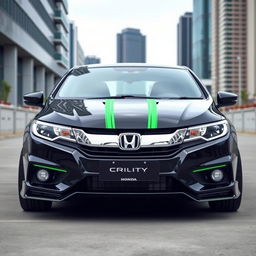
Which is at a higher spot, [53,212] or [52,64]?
[52,64]

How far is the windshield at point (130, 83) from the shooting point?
20.3 feet

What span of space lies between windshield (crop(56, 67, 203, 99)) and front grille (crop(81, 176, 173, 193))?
4.26ft

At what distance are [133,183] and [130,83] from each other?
1864mm

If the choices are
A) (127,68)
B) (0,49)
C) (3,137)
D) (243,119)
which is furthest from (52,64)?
(127,68)

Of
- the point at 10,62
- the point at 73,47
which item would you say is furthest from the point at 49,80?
the point at 73,47

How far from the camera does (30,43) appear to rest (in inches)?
2304

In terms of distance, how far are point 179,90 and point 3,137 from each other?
20.1 m

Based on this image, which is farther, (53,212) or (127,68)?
(127,68)

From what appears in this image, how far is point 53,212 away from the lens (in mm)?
5559

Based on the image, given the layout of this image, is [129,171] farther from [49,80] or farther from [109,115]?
[49,80]

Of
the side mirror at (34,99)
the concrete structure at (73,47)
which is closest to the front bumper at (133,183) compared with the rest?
the side mirror at (34,99)

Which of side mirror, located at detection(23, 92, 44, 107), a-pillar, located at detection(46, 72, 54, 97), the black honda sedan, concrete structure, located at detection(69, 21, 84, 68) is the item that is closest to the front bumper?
the black honda sedan

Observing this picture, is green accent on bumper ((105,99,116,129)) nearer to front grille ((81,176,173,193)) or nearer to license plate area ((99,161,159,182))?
license plate area ((99,161,159,182))

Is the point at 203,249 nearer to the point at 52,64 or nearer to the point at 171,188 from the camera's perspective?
the point at 171,188
